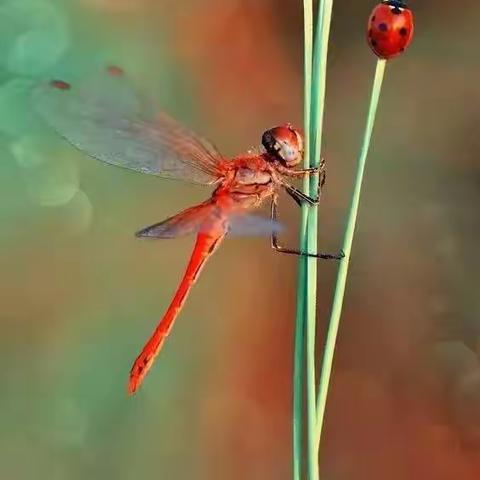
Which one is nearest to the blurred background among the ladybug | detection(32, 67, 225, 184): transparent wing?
detection(32, 67, 225, 184): transparent wing

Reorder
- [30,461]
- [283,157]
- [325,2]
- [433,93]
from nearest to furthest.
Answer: [325,2] → [283,157] → [30,461] → [433,93]

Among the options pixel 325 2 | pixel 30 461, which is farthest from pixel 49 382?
pixel 325 2

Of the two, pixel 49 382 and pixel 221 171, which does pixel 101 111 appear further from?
pixel 49 382

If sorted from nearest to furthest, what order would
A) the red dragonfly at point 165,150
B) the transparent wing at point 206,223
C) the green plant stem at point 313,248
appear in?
the green plant stem at point 313,248 → the transparent wing at point 206,223 → the red dragonfly at point 165,150

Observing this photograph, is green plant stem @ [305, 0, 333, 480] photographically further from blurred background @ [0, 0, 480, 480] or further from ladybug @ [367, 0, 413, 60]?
blurred background @ [0, 0, 480, 480]

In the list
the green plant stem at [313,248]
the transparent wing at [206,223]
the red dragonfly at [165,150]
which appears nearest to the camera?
the green plant stem at [313,248]

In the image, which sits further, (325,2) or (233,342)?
(233,342)

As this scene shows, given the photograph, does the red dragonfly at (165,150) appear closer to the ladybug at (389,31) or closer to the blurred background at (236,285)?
the ladybug at (389,31)

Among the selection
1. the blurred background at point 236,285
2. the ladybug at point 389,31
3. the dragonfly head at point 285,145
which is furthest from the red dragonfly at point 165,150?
the blurred background at point 236,285

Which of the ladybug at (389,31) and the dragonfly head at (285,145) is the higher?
the ladybug at (389,31)
